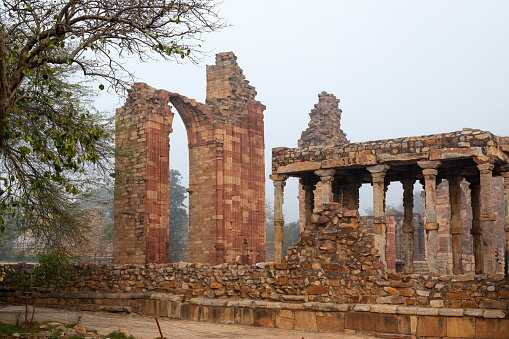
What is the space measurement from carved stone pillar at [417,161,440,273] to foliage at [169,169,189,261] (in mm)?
29482

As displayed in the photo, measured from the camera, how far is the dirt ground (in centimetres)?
946

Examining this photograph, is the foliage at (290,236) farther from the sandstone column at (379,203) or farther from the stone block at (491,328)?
the stone block at (491,328)

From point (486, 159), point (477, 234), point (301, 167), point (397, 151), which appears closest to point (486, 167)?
point (486, 159)

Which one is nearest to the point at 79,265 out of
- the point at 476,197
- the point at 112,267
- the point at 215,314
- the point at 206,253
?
the point at 112,267

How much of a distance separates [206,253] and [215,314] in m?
8.89

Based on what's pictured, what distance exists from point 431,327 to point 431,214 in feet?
18.8

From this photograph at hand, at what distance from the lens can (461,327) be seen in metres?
8.91

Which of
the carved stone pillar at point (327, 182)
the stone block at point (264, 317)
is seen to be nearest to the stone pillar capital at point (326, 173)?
the carved stone pillar at point (327, 182)

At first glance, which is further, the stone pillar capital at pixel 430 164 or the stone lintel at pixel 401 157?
the stone lintel at pixel 401 157

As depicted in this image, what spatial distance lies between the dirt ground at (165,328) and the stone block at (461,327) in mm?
1345

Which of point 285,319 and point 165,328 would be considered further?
point 285,319

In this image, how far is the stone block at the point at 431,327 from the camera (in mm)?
9047

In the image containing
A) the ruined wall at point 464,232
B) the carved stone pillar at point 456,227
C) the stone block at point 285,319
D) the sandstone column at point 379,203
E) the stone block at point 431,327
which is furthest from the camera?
the ruined wall at point 464,232

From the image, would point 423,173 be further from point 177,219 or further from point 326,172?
point 177,219
